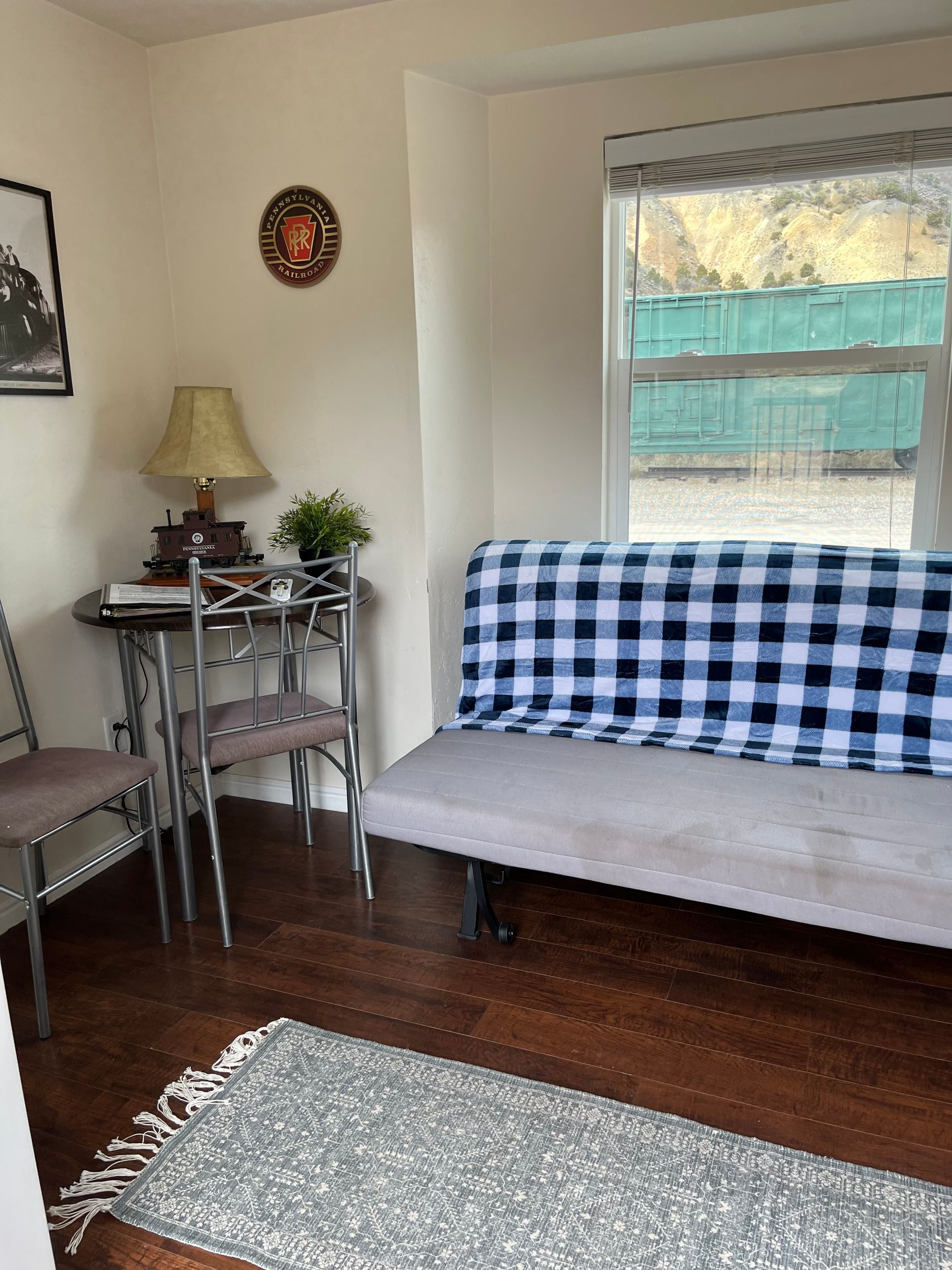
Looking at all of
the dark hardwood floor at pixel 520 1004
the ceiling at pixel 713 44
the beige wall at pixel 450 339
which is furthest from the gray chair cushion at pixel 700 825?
the ceiling at pixel 713 44

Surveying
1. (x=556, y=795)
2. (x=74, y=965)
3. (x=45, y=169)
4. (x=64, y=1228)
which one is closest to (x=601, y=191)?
(x=45, y=169)

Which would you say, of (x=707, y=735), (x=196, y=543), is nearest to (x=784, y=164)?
(x=707, y=735)

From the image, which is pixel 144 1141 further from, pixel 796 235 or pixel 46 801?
pixel 796 235

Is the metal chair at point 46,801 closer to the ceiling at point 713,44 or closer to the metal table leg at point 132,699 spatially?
the metal table leg at point 132,699

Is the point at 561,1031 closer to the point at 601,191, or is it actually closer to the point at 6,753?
the point at 6,753

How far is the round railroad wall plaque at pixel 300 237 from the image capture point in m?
2.73

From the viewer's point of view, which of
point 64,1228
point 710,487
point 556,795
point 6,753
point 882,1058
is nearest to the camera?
point 64,1228

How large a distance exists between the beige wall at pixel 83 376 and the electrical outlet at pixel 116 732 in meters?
0.03

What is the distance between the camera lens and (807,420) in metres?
2.71

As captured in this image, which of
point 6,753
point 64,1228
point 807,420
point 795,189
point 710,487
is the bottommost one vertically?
point 64,1228

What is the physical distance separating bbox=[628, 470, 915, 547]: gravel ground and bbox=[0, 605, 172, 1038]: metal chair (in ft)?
5.41

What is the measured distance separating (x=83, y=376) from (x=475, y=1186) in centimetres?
225

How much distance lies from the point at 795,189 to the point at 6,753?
2634mm

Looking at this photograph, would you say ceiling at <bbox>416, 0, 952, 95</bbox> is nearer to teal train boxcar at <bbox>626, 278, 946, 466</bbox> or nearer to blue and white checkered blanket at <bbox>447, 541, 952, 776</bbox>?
teal train boxcar at <bbox>626, 278, 946, 466</bbox>
